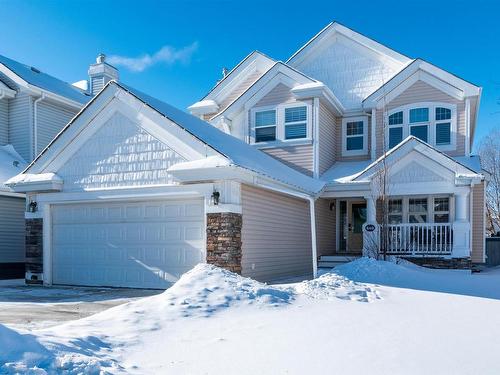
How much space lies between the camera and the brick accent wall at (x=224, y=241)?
988cm

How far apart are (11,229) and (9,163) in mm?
2596

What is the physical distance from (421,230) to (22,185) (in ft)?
39.3

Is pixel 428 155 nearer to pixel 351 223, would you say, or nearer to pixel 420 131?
pixel 420 131

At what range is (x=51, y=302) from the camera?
356 inches

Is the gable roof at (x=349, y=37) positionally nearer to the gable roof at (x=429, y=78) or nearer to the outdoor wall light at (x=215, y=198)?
the gable roof at (x=429, y=78)

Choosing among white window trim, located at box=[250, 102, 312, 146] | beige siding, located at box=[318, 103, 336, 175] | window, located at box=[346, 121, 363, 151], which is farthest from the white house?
window, located at box=[346, 121, 363, 151]

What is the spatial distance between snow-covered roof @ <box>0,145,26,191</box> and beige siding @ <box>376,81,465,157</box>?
1254 cm

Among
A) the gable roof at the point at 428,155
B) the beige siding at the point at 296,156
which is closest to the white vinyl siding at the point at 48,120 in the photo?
the beige siding at the point at 296,156

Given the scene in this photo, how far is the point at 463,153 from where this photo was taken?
50.1ft

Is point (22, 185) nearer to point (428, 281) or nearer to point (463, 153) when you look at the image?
point (428, 281)

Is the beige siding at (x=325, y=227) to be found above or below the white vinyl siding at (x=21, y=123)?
below

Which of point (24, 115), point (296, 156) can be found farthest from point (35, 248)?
point (296, 156)

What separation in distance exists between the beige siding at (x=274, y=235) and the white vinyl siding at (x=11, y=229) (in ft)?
27.7

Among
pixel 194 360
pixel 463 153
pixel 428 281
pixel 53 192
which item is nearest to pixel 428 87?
pixel 463 153
